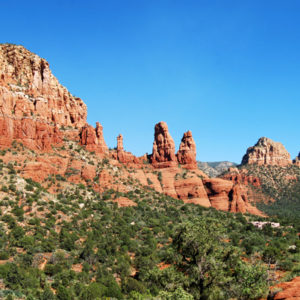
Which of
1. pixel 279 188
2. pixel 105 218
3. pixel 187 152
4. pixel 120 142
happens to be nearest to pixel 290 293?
pixel 105 218

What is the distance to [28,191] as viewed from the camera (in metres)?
51.8

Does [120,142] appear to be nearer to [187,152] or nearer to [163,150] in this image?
[163,150]

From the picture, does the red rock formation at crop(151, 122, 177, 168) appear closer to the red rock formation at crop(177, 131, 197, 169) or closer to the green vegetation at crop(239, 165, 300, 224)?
the red rock formation at crop(177, 131, 197, 169)

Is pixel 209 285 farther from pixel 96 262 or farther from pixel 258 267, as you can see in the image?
pixel 96 262

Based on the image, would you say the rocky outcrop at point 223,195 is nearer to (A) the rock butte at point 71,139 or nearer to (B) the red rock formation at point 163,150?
(A) the rock butte at point 71,139

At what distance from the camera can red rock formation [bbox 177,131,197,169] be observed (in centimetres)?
9112

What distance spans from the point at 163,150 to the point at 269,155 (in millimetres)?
85716

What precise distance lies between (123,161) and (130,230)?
33343 millimetres

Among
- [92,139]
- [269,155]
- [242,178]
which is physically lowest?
[242,178]

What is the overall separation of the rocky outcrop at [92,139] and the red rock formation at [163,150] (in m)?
17.5

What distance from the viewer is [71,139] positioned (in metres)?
76.8

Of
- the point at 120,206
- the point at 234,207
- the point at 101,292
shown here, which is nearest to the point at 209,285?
the point at 101,292

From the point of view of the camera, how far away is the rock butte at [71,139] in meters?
63.8

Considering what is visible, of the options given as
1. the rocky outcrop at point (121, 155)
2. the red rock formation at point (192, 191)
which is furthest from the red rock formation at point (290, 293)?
the rocky outcrop at point (121, 155)
